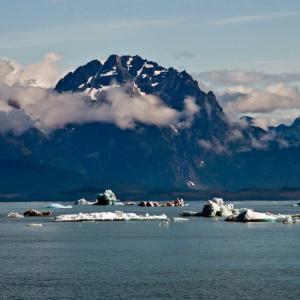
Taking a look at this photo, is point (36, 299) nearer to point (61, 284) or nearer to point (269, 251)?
point (61, 284)

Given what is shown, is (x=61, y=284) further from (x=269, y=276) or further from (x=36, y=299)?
(x=269, y=276)

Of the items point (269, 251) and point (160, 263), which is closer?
point (160, 263)

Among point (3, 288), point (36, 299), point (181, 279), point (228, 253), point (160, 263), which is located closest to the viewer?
point (36, 299)

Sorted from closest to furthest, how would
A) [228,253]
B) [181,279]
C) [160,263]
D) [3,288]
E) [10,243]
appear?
[3,288], [181,279], [160,263], [228,253], [10,243]

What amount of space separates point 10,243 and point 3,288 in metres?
68.6

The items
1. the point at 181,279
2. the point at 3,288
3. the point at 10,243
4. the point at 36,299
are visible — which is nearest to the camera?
the point at 36,299

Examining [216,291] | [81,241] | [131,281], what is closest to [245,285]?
[216,291]

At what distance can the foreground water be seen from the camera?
11412cm

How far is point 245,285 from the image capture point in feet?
390

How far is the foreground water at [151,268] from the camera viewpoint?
374ft

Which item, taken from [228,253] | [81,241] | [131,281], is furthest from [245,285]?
[81,241]

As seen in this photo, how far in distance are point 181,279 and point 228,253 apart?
36.5 metres

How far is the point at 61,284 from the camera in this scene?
120625 millimetres

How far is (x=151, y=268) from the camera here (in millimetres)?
136375
